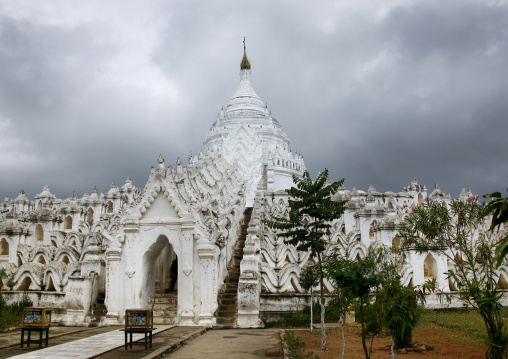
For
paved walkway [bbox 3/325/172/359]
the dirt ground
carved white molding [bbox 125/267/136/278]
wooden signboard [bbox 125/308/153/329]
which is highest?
carved white molding [bbox 125/267/136/278]

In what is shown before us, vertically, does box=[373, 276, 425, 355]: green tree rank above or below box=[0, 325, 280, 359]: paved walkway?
above

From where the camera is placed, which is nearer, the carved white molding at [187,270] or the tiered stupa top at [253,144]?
the carved white molding at [187,270]

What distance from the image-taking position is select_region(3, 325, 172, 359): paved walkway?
10407mm

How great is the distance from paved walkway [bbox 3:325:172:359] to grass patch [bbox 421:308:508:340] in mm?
8375

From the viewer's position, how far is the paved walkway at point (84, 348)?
10407 millimetres

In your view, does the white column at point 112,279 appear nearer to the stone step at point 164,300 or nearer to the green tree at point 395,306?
the stone step at point 164,300

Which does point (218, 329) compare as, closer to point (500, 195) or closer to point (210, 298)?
point (210, 298)

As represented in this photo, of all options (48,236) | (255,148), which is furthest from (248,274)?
(255,148)

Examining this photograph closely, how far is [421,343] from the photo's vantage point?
12.1 m

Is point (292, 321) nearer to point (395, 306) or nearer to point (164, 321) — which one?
point (164, 321)

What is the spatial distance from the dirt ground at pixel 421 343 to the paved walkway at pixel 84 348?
4900mm

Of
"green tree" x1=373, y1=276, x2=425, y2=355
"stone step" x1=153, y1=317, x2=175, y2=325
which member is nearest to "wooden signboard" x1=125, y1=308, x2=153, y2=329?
"green tree" x1=373, y1=276, x2=425, y2=355

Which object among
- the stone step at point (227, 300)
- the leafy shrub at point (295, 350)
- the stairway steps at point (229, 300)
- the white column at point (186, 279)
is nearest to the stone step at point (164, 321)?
the white column at point (186, 279)

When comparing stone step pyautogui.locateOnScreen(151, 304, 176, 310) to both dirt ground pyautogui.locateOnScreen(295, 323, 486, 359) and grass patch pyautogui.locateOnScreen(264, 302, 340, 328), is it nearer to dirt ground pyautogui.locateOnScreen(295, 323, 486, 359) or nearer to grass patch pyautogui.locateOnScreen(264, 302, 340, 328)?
grass patch pyautogui.locateOnScreen(264, 302, 340, 328)
